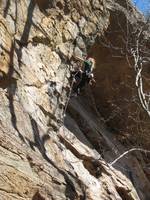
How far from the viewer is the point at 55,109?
11938 mm

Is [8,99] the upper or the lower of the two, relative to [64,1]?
lower

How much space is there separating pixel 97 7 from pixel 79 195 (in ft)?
17.6

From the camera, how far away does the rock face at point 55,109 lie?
31.5 ft

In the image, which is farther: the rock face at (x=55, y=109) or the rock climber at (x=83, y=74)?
the rock climber at (x=83, y=74)

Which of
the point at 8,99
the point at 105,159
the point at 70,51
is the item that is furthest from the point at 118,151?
the point at 8,99

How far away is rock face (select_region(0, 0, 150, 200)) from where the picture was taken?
960 centimetres

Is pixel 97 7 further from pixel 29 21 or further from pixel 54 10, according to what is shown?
pixel 29 21

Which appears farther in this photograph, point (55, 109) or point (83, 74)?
point (83, 74)

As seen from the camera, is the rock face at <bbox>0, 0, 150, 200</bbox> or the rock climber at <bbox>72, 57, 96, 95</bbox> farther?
the rock climber at <bbox>72, 57, 96, 95</bbox>

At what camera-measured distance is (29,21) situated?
11719mm

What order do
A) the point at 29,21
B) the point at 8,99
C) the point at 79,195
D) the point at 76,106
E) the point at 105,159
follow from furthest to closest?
the point at 76,106, the point at 105,159, the point at 29,21, the point at 79,195, the point at 8,99

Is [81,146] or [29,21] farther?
Result: [81,146]

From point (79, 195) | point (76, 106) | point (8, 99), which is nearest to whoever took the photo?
point (8, 99)

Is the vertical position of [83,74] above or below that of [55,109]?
above
